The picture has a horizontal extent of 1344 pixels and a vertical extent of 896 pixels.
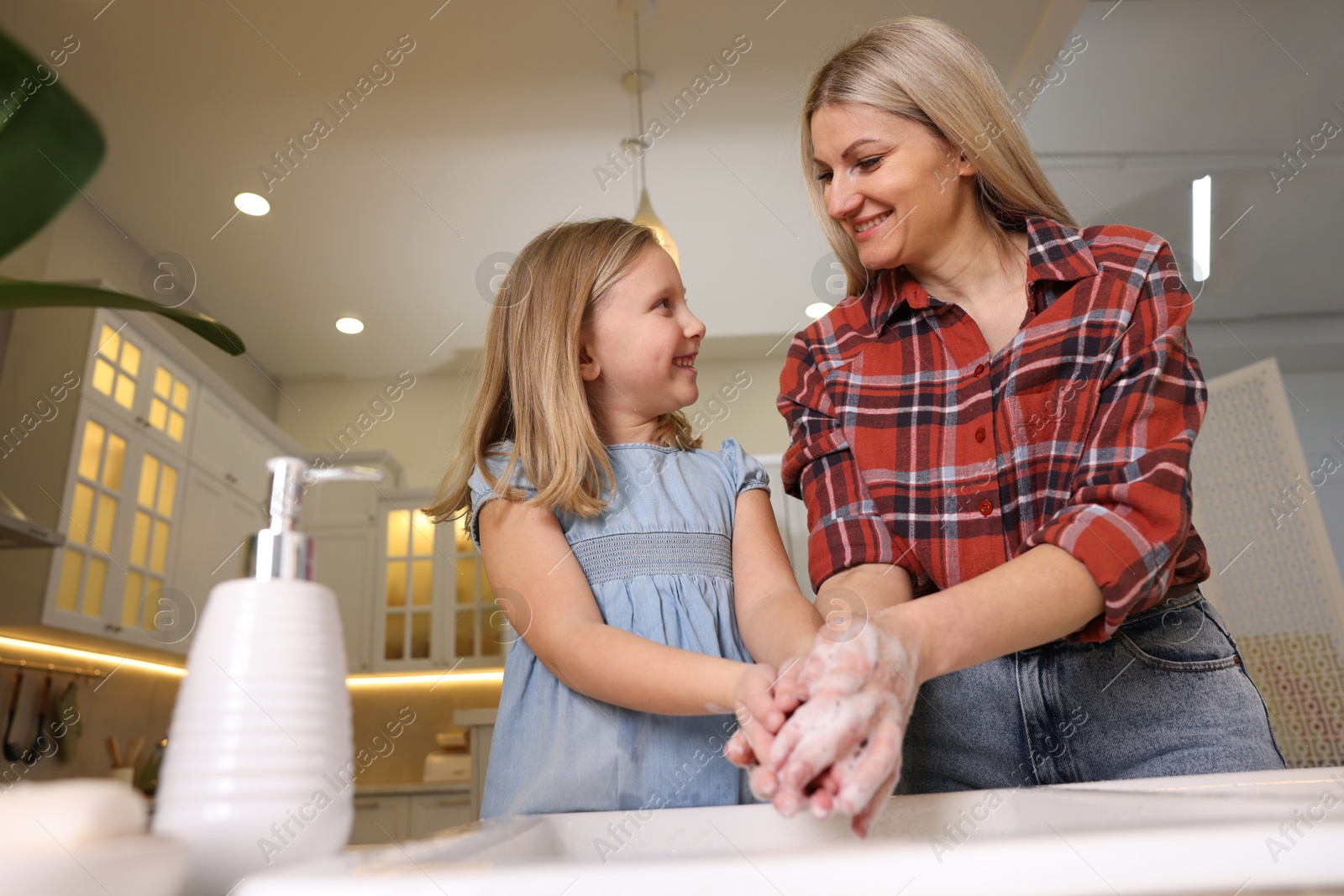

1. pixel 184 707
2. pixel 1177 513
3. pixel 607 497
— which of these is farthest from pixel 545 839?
pixel 1177 513

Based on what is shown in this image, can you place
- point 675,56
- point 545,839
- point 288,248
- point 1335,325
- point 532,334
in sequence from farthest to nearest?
point 1335,325
point 288,248
point 675,56
point 532,334
point 545,839

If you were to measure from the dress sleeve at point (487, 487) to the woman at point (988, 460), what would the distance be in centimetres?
29

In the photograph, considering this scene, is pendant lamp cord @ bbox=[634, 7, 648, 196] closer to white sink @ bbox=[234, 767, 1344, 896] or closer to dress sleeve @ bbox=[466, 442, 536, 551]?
dress sleeve @ bbox=[466, 442, 536, 551]

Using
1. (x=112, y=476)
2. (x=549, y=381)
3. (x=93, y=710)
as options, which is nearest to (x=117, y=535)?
(x=112, y=476)

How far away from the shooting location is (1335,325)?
4.59 meters

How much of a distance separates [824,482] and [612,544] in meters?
0.22

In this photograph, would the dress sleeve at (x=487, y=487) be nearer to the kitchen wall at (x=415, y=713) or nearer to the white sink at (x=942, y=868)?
the white sink at (x=942, y=868)

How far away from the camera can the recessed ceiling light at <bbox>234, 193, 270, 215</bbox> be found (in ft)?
11.3

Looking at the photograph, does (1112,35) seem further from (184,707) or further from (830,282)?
(184,707)

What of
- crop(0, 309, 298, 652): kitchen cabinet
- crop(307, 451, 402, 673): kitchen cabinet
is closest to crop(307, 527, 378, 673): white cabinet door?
crop(307, 451, 402, 673): kitchen cabinet

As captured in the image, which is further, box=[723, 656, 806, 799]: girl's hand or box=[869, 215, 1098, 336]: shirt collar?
box=[869, 215, 1098, 336]: shirt collar

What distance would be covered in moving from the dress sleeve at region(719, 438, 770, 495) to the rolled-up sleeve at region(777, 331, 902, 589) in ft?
0.10

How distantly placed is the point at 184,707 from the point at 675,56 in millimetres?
2861

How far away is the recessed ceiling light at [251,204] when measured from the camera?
11.3ft
